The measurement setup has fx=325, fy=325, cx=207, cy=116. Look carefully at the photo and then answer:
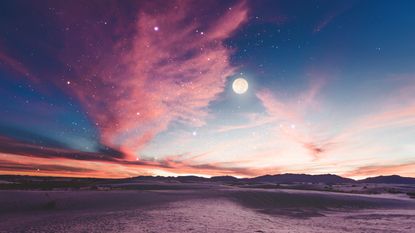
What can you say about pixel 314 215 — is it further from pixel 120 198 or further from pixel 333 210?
pixel 120 198

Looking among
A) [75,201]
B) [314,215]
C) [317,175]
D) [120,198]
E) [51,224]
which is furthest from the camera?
[317,175]

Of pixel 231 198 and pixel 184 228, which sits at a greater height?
pixel 231 198

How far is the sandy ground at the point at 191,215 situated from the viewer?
993 centimetres

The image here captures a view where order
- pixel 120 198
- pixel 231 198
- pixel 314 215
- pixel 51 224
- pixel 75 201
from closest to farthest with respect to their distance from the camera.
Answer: pixel 51 224
pixel 314 215
pixel 75 201
pixel 120 198
pixel 231 198

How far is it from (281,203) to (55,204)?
37.7 ft

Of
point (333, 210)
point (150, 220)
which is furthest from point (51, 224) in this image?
point (333, 210)

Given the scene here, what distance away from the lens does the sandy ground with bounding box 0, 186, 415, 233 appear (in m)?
9.93

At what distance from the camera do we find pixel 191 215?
12117 millimetres

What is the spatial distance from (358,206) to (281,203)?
14.4 feet

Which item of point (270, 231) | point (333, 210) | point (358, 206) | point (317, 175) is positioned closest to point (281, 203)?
point (333, 210)

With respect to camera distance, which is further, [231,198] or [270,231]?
[231,198]

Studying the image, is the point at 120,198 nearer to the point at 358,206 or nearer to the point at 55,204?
the point at 55,204

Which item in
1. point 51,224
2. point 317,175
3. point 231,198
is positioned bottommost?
point 51,224

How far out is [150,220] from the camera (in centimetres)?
1084
